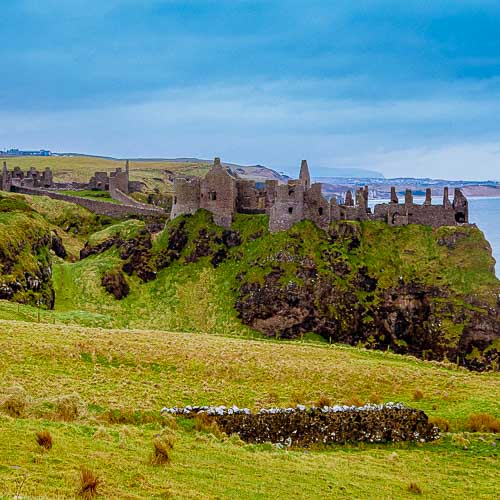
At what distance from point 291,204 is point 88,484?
2848 inches

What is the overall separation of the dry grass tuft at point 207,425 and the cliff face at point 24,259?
4310 centimetres

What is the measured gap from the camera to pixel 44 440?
707 inches

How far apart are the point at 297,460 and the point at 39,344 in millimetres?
16385

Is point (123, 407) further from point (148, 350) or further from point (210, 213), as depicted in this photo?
point (210, 213)

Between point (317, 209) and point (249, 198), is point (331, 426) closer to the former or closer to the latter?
point (317, 209)

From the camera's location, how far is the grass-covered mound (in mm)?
78312

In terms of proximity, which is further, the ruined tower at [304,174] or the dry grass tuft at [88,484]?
the ruined tower at [304,174]

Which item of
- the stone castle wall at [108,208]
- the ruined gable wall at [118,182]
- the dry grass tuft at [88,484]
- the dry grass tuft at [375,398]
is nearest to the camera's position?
the dry grass tuft at [88,484]

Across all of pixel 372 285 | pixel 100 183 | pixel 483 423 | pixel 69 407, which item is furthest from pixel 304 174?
pixel 69 407

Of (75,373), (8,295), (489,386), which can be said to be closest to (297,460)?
(75,373)

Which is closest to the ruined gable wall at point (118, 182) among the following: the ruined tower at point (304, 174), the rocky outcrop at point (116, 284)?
the rocky outcrop at point (116, 284)

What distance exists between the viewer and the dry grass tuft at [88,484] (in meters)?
14.9

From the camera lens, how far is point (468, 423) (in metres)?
28.2

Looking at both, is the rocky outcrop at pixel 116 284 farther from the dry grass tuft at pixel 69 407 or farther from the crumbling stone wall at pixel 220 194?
the dry grass tuft at pixel 69 407
